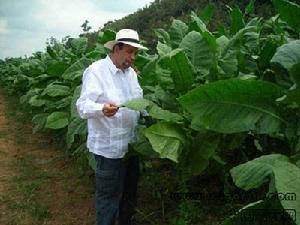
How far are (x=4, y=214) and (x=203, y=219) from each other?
1.89m

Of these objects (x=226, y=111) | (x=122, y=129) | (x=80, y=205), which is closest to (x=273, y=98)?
(x=226, y=111)

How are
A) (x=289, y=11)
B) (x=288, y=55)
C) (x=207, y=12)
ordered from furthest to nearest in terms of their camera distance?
(x=207, y=12)
(x=289, y=11)
(x=288, y=55)

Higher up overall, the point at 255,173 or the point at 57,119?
the point at 255,173

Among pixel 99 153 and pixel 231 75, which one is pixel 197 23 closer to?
pixel 231 75

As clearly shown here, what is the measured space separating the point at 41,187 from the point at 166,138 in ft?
9.28

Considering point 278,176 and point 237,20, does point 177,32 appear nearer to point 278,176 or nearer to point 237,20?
point 237,20

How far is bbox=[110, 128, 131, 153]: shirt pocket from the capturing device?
10.5 ft

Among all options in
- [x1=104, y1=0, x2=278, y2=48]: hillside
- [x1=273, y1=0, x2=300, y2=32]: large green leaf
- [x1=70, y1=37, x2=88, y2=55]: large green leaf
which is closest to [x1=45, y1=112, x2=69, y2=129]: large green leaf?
[x1=70, y1=37, x2=88, y2=55]: large green leaf

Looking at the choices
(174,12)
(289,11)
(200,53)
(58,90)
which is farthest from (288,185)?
(174,12)

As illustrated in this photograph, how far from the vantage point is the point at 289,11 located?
124 inches

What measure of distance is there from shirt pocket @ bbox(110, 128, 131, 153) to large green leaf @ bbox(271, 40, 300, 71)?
1171 millimetres

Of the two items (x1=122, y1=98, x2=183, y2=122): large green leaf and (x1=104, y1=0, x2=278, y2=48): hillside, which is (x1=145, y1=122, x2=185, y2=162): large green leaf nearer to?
(x1=122, y1=98, x2=183, y2=122): large green leaf

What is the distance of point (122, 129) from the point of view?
3.23m

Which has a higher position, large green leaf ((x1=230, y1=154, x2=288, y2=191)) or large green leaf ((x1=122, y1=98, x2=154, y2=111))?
large green leaf ((x1=122, y1=98, x2=154, y2=111))
